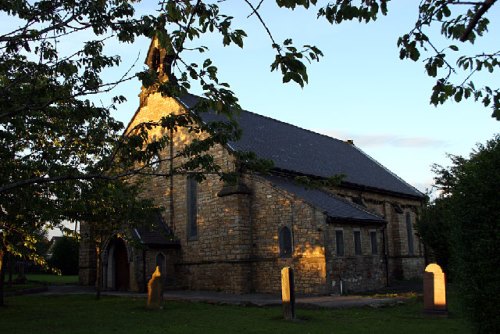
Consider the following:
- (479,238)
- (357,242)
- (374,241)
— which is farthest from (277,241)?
(479,238)

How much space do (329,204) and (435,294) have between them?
364 inches

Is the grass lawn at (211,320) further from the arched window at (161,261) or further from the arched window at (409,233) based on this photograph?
the arched window at (409,233)

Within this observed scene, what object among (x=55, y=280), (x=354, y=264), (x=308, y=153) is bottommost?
(x=55, y=280)

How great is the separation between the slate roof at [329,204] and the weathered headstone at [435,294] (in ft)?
21.4

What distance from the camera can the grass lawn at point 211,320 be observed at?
12.2 metres

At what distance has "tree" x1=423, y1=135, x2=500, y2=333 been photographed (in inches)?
337

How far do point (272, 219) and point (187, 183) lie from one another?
20.6 feet

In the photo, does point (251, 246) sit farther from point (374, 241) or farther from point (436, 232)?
point (436, 232)

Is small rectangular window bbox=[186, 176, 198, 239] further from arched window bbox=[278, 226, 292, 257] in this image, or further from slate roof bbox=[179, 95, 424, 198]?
arched window bbox=[278, 226, 292, 257]

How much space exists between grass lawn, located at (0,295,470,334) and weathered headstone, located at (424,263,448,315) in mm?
368

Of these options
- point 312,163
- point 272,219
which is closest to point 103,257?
point 272,219

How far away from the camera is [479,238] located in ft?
28.8

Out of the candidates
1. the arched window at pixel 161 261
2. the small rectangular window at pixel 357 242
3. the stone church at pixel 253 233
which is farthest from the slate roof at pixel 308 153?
the arched window at pixel 161 261

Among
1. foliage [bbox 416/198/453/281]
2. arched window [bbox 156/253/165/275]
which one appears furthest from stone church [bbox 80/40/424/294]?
foliage [bbox 416/198/453/281]
